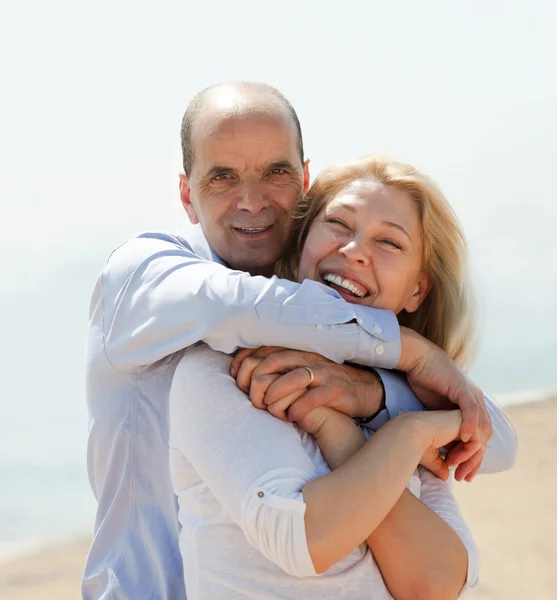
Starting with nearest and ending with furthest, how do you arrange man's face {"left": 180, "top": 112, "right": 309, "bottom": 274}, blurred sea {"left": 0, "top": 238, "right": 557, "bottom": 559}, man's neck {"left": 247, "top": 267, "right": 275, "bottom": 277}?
1. man's face {"left": 180, "top": 112, "right": 309, "bottom": 274}
2. man's neck {"left": 247, "top": 267, "right": 275, "bottom": 277}
3. blurred sea {"left": 0, "top": 238, "right": 557, "bottom": 559}

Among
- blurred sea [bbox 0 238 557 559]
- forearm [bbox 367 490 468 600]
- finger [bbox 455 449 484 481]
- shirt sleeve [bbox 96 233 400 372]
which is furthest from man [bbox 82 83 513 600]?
blurred sea [bbox 0 238 557 559]

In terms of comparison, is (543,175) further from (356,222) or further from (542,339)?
(356,222)

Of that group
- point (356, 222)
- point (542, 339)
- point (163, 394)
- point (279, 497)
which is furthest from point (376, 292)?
point (542, 339)

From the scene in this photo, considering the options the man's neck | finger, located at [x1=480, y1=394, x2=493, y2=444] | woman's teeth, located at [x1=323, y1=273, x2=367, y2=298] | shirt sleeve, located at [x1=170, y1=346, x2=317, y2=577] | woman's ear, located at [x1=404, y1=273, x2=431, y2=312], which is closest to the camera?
shirt sleeve, located at [x1=170, y1=346, x2=317, y2=577]

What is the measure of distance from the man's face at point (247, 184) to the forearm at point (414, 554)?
1.10 meters

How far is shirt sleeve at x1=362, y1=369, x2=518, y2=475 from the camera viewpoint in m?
2.24

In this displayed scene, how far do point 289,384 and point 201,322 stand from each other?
24 cm

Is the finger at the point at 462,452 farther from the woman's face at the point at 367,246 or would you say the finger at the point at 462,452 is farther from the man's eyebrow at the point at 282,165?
the man's eyebrow at the point at 282,165

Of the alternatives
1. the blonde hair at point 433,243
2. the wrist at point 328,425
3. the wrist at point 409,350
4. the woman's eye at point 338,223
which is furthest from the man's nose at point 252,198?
the wrist at point 328,425

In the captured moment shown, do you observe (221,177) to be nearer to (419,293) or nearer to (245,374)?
(419,293)

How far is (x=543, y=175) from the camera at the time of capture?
2239cm

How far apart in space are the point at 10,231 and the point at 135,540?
18.2 m

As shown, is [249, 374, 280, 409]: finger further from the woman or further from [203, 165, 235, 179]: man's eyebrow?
[203, 165, 235, 179]: man's eyebrow

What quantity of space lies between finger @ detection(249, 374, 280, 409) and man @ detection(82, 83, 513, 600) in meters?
0.12
